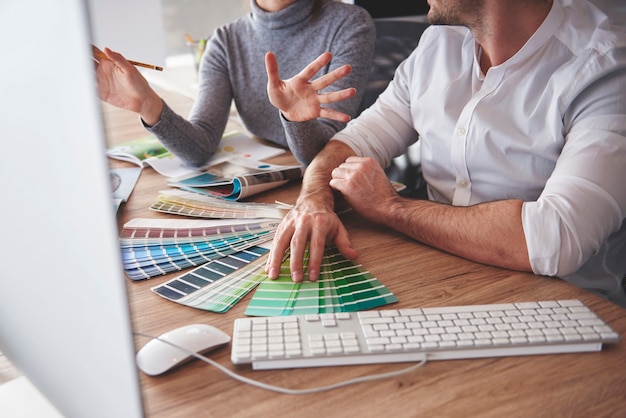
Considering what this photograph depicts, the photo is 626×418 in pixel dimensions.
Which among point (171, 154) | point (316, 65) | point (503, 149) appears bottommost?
point (171, 154)

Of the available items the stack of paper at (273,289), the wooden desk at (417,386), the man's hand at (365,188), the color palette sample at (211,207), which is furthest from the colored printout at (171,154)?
the wooden desk at (417,386)

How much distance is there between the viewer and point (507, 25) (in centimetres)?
119

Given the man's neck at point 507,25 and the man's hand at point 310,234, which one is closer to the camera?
the man's hand at point 310,234

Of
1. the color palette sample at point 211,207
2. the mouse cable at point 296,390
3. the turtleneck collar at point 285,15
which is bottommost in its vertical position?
the color palette sample at point 211,207

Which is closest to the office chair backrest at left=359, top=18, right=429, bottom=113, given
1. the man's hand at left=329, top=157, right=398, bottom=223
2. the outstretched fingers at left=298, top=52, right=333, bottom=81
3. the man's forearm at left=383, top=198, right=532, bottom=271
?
the outstretched fingers at left=298, top=52, right=333, bottom=81

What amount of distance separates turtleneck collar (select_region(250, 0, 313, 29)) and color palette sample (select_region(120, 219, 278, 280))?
0.76m

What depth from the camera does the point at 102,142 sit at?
0.35 meters

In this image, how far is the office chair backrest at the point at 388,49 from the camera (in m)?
1.66

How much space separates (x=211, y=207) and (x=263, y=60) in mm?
682

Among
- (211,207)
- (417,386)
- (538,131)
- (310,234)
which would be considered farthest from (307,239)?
(538,131)

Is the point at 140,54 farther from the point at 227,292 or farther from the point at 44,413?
the point at 44,413

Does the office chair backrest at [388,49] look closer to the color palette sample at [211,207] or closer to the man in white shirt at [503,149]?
the man in white shirt at [503,149]

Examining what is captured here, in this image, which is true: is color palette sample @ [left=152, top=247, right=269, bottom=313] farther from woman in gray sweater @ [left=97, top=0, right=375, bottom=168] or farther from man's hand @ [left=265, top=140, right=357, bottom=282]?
woman in gray sweater @ [left=97, top=0, right=375, bottom=168]

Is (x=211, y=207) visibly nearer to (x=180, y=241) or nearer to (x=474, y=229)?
(x=180, y=241)
